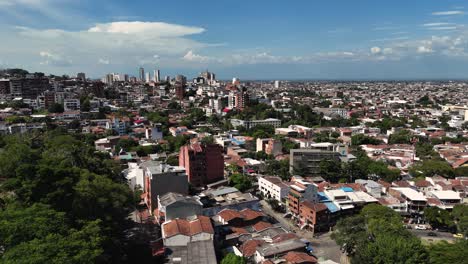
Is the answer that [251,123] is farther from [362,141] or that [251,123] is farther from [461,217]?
[461,217]

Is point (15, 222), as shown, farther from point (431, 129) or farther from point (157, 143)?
point (431, 129)

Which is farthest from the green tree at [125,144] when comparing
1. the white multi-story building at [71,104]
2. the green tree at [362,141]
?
the green tree at [362,141]

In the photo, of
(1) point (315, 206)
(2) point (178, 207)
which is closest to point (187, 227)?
(2) point (178, 207)

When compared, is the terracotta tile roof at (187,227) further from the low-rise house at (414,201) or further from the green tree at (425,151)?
the green tree at (425,151)

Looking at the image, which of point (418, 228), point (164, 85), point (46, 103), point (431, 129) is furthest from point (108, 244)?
point (164, 85)

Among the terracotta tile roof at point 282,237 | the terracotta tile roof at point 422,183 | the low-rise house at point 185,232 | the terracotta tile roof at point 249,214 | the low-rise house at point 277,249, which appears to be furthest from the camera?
the terracotta tile roof at point 422,183

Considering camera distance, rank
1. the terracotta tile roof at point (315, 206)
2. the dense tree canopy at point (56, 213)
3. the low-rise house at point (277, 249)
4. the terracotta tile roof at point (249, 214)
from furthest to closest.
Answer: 1. the terracotta tile roof at point (315, 206)
2. the terracotta tile roof at point (249, 214)
3. the low-rise house at point (277, 249)
4. the dense tree canopy at point (56, 213)

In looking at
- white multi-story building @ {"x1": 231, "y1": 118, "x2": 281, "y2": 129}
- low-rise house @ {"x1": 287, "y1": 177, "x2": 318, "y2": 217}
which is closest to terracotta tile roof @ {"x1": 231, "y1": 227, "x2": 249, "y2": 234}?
low-rise house @ {"x1": 287, "y1": 177, "x2": 318, "y2": 217}
